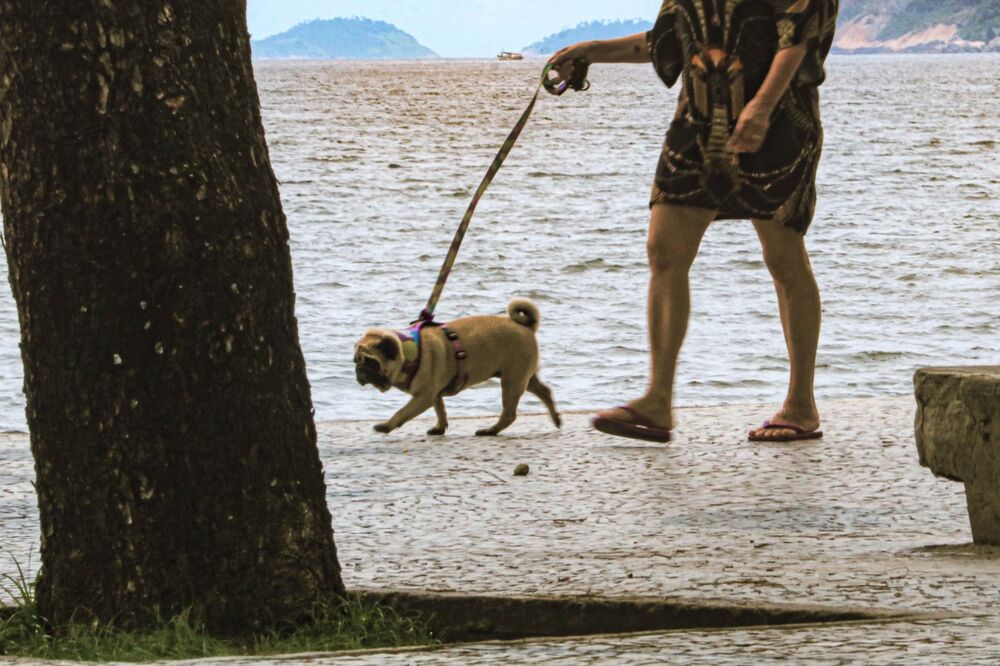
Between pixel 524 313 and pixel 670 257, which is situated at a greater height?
pixel 670 257

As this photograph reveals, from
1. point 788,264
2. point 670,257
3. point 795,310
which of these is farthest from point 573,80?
point 795,310

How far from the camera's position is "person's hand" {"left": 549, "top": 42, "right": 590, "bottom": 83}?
23.7 ft

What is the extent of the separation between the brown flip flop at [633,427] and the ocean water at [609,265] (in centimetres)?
280

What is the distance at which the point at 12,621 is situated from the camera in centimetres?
466

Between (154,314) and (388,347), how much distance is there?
3321mm

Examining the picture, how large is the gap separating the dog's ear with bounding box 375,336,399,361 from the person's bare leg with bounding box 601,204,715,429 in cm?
114

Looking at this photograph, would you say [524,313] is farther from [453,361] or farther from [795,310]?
[795,310]

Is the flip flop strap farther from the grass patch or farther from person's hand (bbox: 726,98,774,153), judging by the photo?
the grass patch

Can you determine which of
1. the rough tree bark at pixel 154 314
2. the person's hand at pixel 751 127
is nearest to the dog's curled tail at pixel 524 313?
the person's hand at pixel 751 127

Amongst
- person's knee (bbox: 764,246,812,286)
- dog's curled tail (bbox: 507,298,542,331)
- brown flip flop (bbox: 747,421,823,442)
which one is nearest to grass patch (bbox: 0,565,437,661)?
brown flip flop (bbox: 747,421,823,442)

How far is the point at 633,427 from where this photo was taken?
22.4 ft

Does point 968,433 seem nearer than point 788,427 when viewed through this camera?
Yes

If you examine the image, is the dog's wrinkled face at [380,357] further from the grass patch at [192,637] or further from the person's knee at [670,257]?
the grass patch at [192,637]

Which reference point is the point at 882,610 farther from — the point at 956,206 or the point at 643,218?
the point at 956,206
